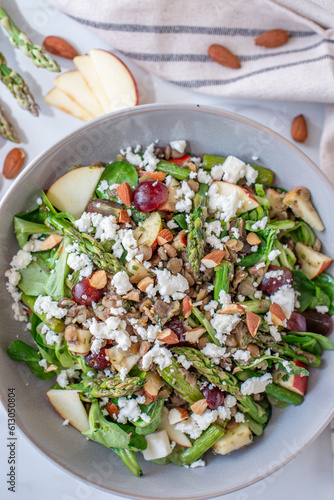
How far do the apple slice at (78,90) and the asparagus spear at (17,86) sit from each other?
0.16m

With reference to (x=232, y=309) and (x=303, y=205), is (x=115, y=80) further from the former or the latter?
(x=232, y=309)

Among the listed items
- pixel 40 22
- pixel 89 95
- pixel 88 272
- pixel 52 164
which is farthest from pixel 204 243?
pixel 40 22

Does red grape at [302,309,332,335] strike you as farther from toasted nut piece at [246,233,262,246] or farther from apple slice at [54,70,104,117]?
apple slice at [54,70,104,117]

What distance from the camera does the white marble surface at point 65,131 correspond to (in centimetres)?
225

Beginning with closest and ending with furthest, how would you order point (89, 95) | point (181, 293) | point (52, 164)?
point (181, 293)
point (52, 164)
point (89, 95)

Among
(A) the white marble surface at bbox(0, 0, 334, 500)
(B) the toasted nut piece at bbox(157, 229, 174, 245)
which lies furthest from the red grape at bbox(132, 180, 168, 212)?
(A) the white marble surface at bbox(0, 0, 334, 500)

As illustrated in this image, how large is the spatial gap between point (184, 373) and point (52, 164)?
1116 millimetres

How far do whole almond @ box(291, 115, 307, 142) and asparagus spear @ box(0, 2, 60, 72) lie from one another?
1.27 m

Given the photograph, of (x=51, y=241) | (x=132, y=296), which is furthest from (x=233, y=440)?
(x=51, y=241)

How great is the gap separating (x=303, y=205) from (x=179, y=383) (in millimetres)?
995

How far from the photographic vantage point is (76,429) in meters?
2.07

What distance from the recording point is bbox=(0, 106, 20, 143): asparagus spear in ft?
7.30

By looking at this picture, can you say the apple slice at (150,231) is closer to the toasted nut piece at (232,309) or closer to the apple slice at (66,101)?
the toasted nut piece at (232,309)

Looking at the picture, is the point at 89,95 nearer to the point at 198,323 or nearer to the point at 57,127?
the point at 57,127
